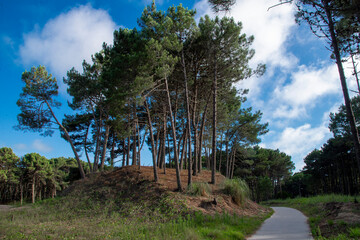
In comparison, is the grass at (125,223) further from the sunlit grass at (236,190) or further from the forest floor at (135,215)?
the sunlit grass at (236,190)

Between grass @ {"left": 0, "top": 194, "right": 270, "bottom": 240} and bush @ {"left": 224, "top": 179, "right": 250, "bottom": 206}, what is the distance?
2.33 m

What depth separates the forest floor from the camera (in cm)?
665

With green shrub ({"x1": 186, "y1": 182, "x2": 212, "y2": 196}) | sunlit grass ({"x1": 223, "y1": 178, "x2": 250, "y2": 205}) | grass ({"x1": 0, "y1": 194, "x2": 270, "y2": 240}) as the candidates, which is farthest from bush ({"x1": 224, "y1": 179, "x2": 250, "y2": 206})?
grass ({"x1": 0, "y1": 194, "x2": 270, "y2": 240})

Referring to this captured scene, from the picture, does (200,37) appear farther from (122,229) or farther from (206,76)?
(122,229)

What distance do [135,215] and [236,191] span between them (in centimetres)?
554

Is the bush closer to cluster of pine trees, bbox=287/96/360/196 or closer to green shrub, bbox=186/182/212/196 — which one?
green shrub, bbox=186/182/212/196

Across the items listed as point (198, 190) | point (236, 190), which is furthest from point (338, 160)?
point (198, 190)

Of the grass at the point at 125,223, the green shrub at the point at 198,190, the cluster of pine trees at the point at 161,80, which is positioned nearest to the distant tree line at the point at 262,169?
the cluster of pine trees at the point at 161,80

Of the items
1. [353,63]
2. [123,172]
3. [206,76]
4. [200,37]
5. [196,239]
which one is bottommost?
[196,239]

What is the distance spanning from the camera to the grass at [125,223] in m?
6.39

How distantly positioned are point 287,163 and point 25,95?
40166 millimetres

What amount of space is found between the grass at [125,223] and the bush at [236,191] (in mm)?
2329

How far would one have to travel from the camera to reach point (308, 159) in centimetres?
3750

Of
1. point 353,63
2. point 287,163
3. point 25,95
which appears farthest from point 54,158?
point 353,63
